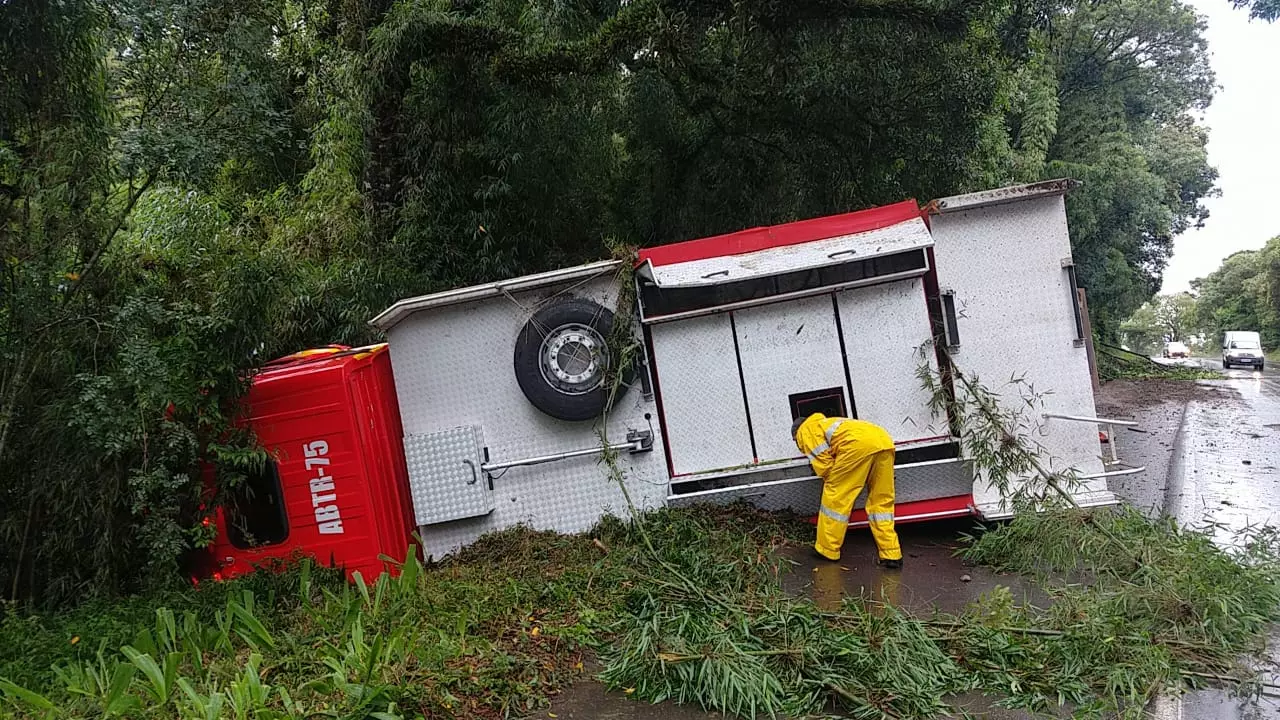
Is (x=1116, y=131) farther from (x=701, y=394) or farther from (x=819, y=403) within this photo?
(x=701, y=394)

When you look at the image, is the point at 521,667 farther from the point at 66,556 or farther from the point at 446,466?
the point at 66,556

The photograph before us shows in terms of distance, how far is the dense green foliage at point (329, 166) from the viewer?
466 cm

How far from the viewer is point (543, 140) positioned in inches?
313

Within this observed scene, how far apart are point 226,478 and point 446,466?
1355 millimetres

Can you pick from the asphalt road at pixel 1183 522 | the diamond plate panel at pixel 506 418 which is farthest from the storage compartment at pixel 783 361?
the asphalt road at pixel 1183 522

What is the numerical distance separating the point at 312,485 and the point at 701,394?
265 centimetres

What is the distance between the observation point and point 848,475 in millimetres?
4801

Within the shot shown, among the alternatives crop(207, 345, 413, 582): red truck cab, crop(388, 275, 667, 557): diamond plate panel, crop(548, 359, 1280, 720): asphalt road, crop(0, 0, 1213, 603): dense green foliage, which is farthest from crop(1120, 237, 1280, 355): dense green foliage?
crop(207, 345, 413, 582): red truck cab

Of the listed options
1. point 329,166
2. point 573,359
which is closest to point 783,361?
point 573,359

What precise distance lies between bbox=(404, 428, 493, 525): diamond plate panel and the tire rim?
27.9 inches

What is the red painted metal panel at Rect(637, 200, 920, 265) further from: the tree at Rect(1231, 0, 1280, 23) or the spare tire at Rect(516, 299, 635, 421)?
the tree at Rect(1231, 0, 1280, 23)

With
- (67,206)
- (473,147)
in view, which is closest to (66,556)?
(67,206)

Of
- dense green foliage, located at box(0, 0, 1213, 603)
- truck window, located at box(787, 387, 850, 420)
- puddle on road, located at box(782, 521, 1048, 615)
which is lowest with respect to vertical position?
puddle on road, located at box(782, 521, 1048, 615)

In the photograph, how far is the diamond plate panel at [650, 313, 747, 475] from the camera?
516 cm
